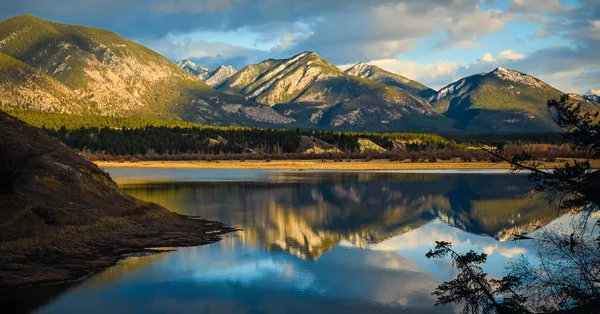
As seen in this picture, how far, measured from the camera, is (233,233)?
42594 mm

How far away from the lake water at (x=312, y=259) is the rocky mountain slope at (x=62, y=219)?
7.55ft

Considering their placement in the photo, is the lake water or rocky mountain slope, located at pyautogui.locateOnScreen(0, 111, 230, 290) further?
rocky mountain slope, located at pyautogui.locateOnScreen(0, 111, 230, 290)

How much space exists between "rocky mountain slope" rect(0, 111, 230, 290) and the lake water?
230cm

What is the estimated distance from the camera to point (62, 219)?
34125mm

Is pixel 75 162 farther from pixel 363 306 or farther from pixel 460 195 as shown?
pixel 460 195

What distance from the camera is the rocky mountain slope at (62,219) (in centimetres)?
2794

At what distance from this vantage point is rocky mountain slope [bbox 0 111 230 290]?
27.9 metres

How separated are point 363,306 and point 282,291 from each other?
4130mm

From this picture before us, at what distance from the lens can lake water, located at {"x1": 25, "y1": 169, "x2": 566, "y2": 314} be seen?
23859mm

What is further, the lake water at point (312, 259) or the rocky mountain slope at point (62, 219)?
the rocky mountain slope at point (62, 219)

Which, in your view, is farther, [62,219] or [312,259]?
[62,219]

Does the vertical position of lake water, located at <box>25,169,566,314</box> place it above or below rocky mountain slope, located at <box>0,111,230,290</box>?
below

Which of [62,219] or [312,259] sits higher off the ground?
[62,219]

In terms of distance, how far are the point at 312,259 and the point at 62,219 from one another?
51.3 feet
